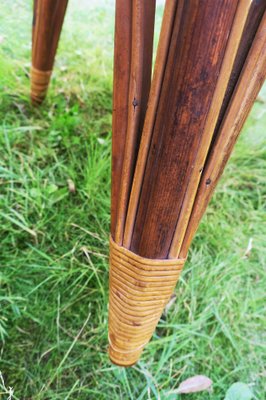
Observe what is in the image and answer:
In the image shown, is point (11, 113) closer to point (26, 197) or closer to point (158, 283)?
point (26, 197)

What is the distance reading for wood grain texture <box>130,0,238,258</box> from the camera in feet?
1.40

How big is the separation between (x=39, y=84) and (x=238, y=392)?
1.02 m

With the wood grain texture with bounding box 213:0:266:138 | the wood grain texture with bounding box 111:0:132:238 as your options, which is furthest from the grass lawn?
the wood grain texture with bounding box 213:0:266:138

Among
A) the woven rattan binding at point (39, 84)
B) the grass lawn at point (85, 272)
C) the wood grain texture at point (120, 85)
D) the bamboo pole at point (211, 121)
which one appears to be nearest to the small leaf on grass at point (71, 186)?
the grass lawn at point (85, 272)

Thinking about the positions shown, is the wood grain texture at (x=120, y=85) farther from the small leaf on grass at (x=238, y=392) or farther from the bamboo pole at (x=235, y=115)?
the small leaf on grass at (x=238, y=392)

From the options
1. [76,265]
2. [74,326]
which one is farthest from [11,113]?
[74,326]

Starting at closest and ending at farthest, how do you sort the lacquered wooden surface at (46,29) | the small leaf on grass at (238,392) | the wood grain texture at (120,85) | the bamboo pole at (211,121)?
the bamboo pole at (211,121)
the wood grain texture at (120,85)
the small leaf on grass at (238,392)
the lacquered wooden surface at (46,29)

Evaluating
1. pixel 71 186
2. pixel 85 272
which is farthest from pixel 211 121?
pixel 71 186

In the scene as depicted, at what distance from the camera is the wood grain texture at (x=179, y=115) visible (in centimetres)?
43

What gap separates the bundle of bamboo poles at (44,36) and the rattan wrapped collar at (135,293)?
0.71 m

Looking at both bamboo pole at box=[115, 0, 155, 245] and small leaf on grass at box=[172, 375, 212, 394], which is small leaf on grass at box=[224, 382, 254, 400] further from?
bamboo pole at box=[115, 0, 155, 245]

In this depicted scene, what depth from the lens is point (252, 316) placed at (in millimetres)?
978

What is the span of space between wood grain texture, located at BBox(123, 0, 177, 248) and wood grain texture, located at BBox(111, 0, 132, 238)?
0.17 feet

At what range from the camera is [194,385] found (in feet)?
2.64
